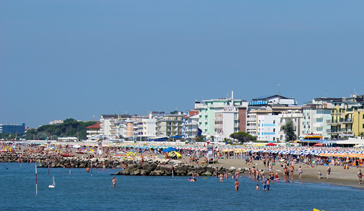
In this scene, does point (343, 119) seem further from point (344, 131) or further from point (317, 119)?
point (317, 119)

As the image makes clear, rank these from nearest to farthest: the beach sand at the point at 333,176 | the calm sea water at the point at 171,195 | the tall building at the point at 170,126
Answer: the calm sea water at the point at 171,195, the beach sand at the point at 333,176, the tall building at the point at 170,126

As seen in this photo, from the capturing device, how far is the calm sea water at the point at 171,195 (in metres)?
43.4

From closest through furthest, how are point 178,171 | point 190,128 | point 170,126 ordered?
1. point 178,171
2. point 190,128
3. point 170,126

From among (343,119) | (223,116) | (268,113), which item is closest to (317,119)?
(343,119)

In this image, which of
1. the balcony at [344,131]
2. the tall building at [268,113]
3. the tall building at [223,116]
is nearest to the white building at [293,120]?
→ the tall building at [268,113]

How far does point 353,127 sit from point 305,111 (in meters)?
19.8

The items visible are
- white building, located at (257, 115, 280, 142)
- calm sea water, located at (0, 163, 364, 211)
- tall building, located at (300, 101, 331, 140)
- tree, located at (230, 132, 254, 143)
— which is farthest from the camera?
white building, located at (257, 115, 280, 142)

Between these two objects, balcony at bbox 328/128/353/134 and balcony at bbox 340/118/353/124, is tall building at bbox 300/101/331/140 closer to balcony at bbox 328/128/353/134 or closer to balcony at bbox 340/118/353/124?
balcony at bbox 328/128/353/134

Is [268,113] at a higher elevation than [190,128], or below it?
higher

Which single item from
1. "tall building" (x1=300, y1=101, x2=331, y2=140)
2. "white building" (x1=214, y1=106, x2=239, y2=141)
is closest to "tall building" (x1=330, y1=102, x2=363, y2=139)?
"tall building" (x1=300, y1=101, x2=331, y2=140)

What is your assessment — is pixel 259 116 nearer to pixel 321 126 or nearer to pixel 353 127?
pixel 321 126

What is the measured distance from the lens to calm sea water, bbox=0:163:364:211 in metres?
43.4

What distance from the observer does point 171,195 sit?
160 feet

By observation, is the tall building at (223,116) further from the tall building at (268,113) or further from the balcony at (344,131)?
the balcony at (344,131)
